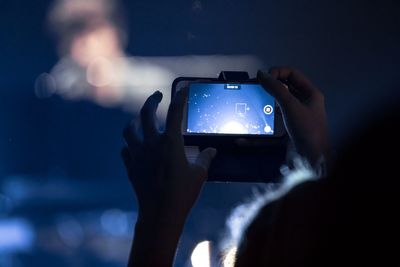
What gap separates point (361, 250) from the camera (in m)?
0.25

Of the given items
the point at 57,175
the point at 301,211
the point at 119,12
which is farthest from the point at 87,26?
the point at 301,211

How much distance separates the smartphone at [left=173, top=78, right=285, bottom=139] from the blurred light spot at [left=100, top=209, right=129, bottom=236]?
36cm

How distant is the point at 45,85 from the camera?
1141 millimetres

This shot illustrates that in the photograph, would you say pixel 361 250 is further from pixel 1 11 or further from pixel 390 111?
pixel 1 11

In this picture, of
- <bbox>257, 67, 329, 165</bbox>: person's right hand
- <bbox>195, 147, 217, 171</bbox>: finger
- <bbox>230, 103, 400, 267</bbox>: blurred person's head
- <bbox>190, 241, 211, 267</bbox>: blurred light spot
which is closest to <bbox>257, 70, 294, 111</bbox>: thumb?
<bbox>257, 67, 329, 165</bbox>: person's right hand

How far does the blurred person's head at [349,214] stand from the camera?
0.23 meters

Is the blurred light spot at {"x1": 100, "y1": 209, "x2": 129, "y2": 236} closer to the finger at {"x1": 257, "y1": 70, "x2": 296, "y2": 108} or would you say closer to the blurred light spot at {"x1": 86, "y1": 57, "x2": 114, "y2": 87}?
the blurred light spot at {"x1": 86, "y1": 57, "x2": 114, "y2": 87}

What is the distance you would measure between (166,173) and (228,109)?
0.40 metres

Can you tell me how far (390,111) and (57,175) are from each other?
3.20 ft

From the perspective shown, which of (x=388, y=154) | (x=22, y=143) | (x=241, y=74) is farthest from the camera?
(x=22, y=143)

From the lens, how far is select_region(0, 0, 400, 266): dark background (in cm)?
112

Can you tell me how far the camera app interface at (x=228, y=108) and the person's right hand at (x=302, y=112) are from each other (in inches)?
6.3

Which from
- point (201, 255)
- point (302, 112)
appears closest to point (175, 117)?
point (302, 112)

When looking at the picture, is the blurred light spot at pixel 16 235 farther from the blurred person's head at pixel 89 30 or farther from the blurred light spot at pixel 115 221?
the blurred person's head at pixel 89 30
